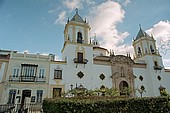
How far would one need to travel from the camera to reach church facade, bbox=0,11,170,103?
1922 centimetres

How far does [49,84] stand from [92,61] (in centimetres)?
833

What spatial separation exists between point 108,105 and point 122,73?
58.2ft

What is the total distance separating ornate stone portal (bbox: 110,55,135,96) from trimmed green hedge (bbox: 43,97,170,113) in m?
13.9

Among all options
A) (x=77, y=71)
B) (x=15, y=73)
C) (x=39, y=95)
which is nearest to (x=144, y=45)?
(x=77, y=71)

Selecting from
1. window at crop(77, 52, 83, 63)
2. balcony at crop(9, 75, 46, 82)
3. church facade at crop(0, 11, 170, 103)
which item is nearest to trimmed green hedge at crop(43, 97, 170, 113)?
church facade at crop(0, 11, 170, 103)

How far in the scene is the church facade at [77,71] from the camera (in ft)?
63.0

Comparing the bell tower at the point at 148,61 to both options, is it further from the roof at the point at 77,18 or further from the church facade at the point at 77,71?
the roof at the point at 77,18

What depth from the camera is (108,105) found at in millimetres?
8750

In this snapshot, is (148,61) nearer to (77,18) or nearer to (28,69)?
(77,18)

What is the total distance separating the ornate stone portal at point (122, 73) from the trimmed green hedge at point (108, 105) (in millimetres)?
13888

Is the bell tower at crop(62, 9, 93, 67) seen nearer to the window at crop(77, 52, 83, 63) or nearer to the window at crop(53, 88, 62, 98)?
the window at crop(77, 52, 83, 63)

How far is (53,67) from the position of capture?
70.3 feet

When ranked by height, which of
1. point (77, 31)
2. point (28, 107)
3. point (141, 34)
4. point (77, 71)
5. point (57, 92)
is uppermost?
point (141, 34)

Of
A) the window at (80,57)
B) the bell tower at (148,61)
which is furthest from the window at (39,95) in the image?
the bell tower at (148,61)
